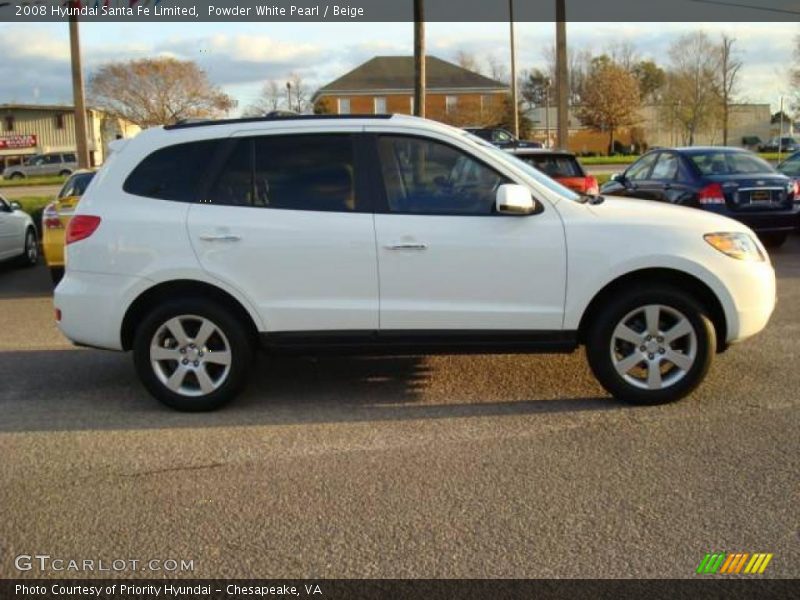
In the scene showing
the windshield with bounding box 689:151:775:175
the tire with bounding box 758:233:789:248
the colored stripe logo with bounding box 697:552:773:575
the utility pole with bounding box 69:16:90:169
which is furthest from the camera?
the utility pole with bounding box 69:16:90:169

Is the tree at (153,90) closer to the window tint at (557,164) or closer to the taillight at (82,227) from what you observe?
the window tint at (557,164)

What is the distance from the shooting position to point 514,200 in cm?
480

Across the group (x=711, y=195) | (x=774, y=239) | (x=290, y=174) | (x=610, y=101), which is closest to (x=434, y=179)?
(x=290, y=174)

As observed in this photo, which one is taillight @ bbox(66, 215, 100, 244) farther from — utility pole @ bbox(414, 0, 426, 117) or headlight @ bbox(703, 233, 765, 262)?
utility pole @ bbox(414, 0, 426, 117)

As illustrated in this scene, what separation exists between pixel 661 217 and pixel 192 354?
10.6 ft

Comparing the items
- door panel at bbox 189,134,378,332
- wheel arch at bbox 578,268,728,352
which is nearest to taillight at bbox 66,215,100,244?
door panel at bbox 189,134,378,332

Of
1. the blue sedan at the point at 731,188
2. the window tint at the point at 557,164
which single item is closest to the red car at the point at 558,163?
the window tint at the point at 557,164

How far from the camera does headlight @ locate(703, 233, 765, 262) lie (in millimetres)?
5000

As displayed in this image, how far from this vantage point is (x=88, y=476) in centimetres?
419

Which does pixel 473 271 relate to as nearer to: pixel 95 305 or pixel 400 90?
pixel 95 305

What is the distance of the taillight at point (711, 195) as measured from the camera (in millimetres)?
11164

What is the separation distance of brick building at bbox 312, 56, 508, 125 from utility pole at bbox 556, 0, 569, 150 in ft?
145

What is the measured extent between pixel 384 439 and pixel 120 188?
2.44 metres

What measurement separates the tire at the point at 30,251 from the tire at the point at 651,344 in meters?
10.2
